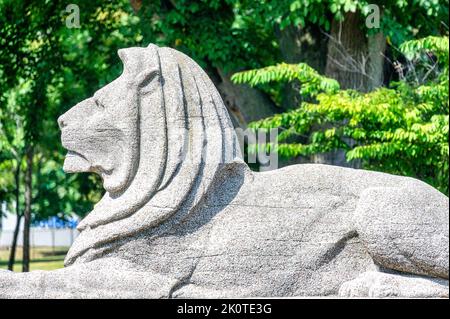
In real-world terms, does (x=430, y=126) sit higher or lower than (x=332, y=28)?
lower

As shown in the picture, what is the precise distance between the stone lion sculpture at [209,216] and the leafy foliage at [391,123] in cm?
383

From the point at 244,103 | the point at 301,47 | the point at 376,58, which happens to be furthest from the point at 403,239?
the point at 301,47

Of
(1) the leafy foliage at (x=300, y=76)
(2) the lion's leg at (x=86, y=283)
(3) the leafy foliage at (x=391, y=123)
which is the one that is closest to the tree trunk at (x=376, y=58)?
(3) the leafy foliage at (x=391, y=123)

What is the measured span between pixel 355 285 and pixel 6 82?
34.9ft

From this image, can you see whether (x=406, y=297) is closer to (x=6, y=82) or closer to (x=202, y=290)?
(x=202, y=290)

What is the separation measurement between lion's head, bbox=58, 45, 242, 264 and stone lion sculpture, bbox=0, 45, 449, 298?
1cm

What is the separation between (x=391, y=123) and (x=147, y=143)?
17.3 feet

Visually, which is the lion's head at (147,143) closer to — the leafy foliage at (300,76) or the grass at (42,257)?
the leafy foliage at (300,76)

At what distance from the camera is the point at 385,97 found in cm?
1303

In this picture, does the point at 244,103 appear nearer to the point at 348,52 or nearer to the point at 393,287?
the point at 348,52

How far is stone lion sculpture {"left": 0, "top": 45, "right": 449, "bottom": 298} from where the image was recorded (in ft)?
27.3

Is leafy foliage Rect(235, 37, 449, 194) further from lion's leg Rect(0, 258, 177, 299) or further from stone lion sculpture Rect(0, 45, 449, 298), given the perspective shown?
lion's leg Rect(0, 258, 177, 299)

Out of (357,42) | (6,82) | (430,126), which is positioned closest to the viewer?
(430,126)

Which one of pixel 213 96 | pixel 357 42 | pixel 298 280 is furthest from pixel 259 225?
pixel 357 42
